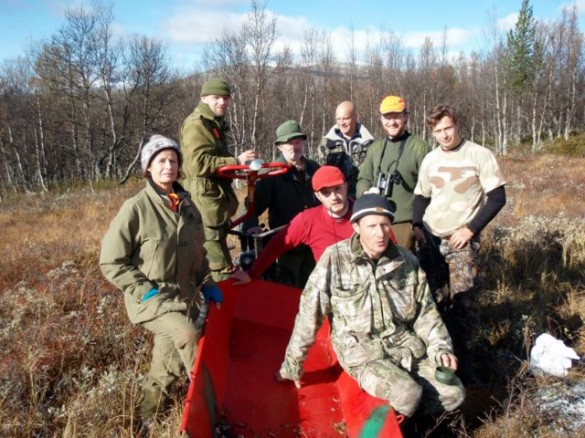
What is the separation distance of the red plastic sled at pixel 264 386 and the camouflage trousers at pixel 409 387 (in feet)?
0.29

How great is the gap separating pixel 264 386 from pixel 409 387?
1.26 m

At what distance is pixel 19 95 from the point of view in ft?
128

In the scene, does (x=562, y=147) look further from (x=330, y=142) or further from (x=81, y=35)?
(x=81, y=35)

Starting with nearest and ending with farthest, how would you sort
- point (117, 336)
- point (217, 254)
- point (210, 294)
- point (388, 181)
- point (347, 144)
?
point (210, 294) → point (117, 336) → point (388, 181) → point (217, 254) → point (347, 144)

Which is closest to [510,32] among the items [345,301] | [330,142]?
[330,142]

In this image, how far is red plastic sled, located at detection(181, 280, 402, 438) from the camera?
274cm

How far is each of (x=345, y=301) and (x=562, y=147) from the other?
2857 cm

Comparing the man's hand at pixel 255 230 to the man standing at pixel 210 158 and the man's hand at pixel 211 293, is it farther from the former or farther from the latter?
the man's hand at pixel 211 293

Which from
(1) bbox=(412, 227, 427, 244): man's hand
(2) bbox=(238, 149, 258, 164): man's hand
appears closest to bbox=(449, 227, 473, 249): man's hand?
(1) bbox=(412, 227, 427, 244): man's hand

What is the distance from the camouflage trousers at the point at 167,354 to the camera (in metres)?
2.92

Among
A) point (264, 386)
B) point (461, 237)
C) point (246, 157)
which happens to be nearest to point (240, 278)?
point (264, 386)

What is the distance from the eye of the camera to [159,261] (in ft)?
9.58

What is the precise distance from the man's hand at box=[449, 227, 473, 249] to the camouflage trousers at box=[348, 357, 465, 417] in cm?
93

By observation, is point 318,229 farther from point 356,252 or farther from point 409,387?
point 409,387
